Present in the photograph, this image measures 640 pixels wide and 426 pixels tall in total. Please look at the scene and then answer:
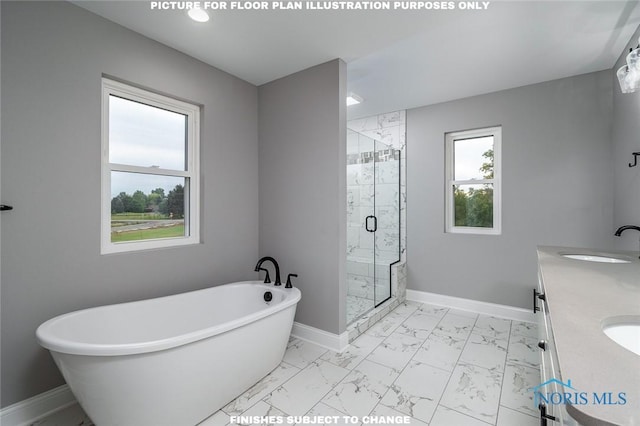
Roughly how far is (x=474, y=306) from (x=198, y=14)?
12.8 feet

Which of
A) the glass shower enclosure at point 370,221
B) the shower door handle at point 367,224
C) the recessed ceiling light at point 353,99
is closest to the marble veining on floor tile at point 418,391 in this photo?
the glass shower enclosure at point 370,221

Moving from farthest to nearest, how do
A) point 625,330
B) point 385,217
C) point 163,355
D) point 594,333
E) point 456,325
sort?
point 385,217
point 456,325
point 163,355
point 625,330
point 594,333

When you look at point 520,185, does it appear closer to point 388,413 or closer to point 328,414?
point 388,413

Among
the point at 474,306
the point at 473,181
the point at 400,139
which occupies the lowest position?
the point at 474,306

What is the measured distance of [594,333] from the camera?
73 cm

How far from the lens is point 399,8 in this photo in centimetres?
186

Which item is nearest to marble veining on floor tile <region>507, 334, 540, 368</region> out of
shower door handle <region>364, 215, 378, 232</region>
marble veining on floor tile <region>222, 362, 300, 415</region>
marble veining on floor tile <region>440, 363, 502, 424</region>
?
marble veining on floor tile <region>440, 363, 502, 424</region>

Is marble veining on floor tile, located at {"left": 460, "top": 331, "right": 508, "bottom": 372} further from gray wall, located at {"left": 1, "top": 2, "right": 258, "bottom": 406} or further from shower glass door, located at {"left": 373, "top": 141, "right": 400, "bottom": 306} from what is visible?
gray wall, located at {"left": 1, "top": 2, "right": 258, "bottom": 406}

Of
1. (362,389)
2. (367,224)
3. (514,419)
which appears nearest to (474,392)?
(514,419)

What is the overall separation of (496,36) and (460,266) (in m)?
2.42

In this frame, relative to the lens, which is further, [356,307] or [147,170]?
[356,307]

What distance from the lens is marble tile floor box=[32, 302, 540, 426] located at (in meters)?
1.73

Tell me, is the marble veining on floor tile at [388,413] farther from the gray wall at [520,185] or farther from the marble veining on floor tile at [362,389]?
the gray wall at [520,185]

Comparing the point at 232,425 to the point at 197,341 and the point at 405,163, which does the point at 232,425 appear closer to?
the point at 197,341
